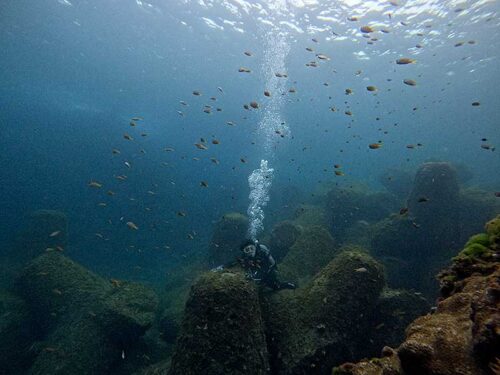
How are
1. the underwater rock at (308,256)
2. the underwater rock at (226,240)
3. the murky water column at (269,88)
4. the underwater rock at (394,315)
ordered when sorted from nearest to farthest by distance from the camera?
the underwater rock at (394,315) → the underwater rock at (308,256) → the underwater rock at (226,240) → the murky water column at (269,88)

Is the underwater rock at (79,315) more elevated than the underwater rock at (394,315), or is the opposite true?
the underwater rock at (394,315)

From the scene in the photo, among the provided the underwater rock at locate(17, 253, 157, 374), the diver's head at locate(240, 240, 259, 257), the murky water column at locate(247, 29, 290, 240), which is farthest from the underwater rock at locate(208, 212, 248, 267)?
the diver's head at locate(240, 240, 259, 257)

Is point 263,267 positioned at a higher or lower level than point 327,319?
lower

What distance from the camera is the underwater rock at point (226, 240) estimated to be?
659 inches

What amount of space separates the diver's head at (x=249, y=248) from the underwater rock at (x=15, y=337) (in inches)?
347

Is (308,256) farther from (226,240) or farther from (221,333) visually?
(221,333)

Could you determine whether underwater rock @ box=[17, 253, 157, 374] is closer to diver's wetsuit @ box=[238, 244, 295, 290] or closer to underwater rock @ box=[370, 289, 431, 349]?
diver's wetsuit @ box=[238, 244, 295, 290]

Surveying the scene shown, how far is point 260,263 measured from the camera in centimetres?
809

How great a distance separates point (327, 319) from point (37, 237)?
63.9ft

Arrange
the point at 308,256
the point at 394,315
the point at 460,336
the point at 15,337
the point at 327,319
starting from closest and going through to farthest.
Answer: the point at 460,336, the point at 327,319, the point at 394,315, the point at 15,337, the point at 308,256

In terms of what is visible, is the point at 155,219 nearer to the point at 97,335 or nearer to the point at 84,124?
the point at 97,335

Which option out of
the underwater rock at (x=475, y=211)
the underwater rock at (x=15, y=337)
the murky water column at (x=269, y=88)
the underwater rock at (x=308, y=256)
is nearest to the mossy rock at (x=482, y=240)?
the underwater rock at (x=308, y=256)

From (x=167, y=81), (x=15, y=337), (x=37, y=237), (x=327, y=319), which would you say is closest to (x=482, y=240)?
(x=327, y=319)

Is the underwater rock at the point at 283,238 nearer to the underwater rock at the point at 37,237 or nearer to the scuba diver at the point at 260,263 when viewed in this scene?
the scuba diver at the point at 260,263
